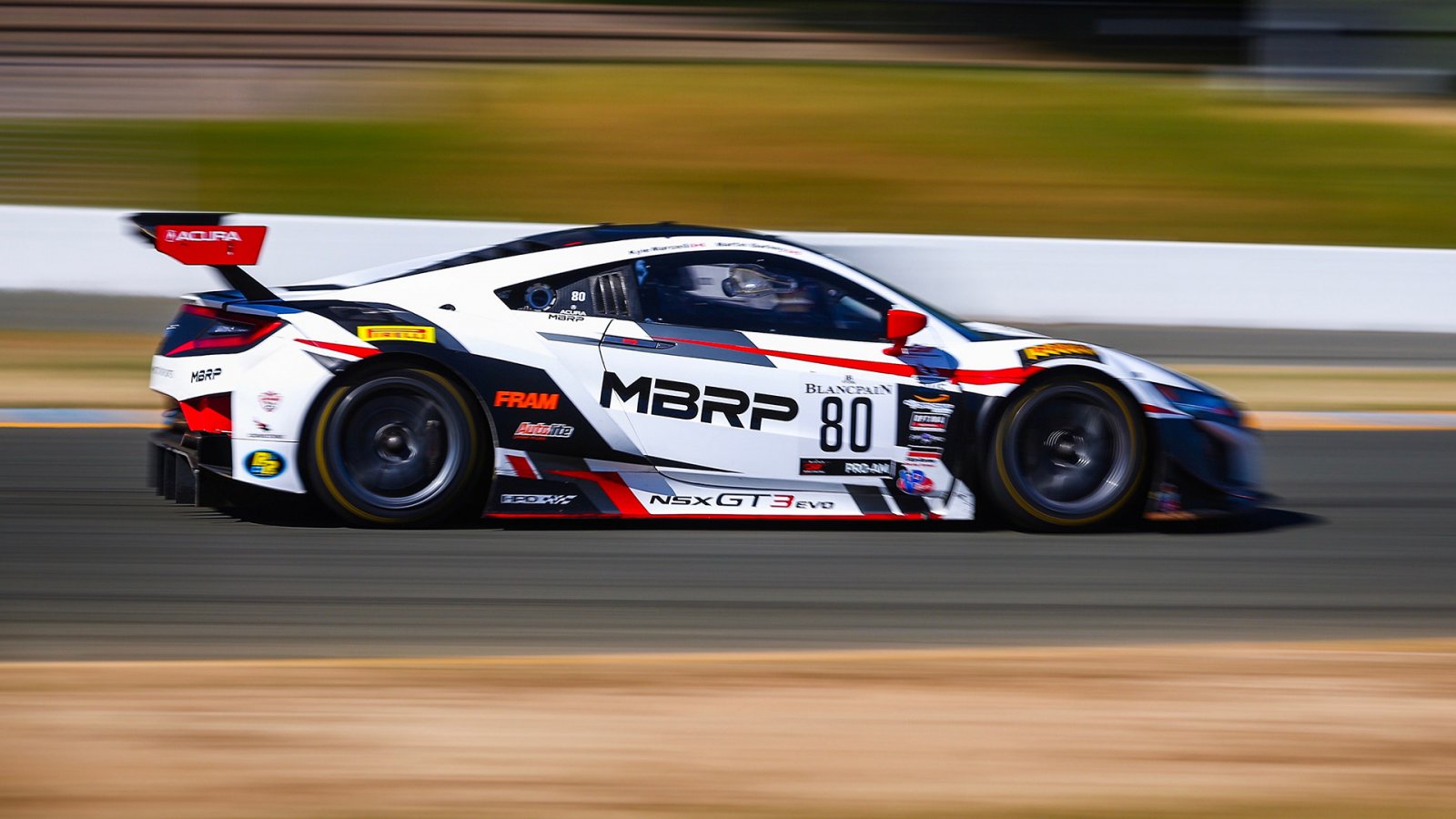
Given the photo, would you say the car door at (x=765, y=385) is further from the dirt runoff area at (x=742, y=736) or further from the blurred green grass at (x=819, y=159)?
the blurred green grass at (x=819, y=159)

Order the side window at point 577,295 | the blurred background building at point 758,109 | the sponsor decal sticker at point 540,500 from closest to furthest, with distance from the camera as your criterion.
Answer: the sponsor decal sticker at point 540,500, the side window at point 577,295, the blurred background building at point 758,109

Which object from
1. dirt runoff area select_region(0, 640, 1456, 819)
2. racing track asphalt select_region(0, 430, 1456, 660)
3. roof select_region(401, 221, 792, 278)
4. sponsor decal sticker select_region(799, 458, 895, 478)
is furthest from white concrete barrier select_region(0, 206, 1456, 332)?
dirt runoff area select_region(0, 640, 1456, 819)

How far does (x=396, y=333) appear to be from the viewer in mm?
6523

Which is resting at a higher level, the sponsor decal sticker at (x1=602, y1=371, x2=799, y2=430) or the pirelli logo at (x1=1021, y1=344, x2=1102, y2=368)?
the pirelli logo at (x1=1021, y1=344, x2=1102, y2=368)

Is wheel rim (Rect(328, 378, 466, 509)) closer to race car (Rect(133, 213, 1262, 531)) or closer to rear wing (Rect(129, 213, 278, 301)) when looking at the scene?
race car (Rect(133, 213, 1262, 531))

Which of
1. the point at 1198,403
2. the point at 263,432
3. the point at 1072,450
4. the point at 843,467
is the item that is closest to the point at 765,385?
the point at 843,467

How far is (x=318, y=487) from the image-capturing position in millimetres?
6539

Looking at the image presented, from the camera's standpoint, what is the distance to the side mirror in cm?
662

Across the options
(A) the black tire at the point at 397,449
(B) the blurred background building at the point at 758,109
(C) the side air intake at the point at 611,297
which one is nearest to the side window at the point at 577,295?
(C) the side air intake at the point at 611,297

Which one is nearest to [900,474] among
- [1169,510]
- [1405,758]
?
[1169,510]

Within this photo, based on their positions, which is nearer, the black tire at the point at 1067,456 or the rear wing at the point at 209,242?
the rear wing at the point at 209,242

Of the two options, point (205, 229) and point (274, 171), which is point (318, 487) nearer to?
point (205, 229)

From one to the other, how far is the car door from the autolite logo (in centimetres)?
157

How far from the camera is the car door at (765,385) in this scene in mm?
6574
